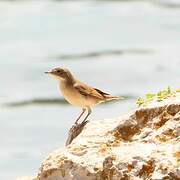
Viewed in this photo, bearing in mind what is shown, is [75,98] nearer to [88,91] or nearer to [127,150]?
[88,91]

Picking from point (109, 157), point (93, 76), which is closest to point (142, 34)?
point (93, 76)

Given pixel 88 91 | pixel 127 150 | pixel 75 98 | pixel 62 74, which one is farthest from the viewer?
pixel 62 74

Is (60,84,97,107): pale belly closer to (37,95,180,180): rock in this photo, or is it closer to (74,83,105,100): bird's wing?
(74,83,105,100): bird's wing

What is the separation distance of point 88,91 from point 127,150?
317 cm

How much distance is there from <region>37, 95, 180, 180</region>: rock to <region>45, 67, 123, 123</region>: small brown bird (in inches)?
92.7

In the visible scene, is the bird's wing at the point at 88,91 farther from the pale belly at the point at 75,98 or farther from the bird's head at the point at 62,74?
the bird's head at the point at 62,74

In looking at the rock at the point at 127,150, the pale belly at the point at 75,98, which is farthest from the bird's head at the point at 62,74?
the rock at the point at 127,150

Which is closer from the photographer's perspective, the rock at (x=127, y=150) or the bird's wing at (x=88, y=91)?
the rock at (x=127, y=150)

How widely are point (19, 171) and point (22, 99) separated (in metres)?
13.5

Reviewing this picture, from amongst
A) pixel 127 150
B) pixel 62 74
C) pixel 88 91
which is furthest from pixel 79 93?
pixel 127 150

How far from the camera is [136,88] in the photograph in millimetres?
43531

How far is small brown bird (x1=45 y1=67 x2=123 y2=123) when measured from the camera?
12.4 m

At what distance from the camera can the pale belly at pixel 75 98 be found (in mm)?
12398

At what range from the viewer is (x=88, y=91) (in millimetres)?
12336
